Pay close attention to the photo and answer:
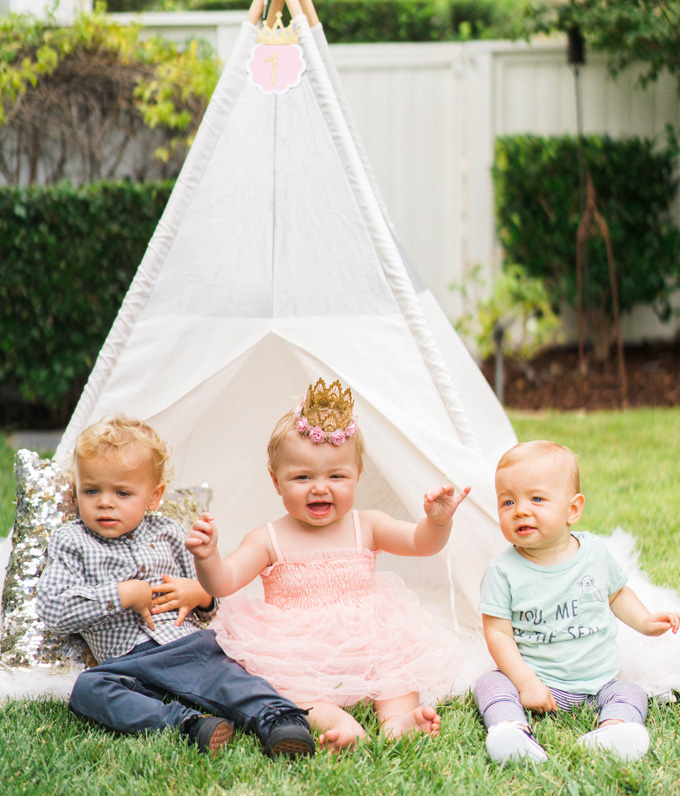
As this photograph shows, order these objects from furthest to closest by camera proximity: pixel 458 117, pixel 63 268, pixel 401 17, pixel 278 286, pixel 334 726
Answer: pixel 401 17 → pixel 458 117 → pixel 63 268 → pixel 278 286 → pixel 334 726

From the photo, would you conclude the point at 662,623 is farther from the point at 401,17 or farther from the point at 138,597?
the point at 401,17

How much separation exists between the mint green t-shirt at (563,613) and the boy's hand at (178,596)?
66 cm

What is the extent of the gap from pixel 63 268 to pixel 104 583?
2972 millimetres

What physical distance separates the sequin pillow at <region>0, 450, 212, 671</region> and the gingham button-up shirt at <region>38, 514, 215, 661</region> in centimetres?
9

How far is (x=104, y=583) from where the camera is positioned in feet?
7.22

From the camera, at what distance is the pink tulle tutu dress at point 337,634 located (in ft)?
6.69

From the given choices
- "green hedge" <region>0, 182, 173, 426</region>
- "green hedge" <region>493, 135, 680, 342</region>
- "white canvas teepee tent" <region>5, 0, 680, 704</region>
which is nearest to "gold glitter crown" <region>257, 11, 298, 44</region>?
"white canvas teepee tent" <region>5, 0, 680, 704</region>

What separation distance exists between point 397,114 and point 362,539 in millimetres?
4512

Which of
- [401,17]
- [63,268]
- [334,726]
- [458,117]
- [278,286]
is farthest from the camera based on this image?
[401,17]

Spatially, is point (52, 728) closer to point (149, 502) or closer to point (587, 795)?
point (149, 502)

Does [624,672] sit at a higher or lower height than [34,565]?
lower

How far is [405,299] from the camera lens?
101 inches

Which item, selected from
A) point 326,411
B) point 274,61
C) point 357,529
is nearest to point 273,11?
point 274,61

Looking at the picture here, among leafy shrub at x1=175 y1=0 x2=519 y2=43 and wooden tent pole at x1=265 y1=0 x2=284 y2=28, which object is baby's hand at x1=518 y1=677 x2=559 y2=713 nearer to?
wooden tent pole at x1=265 y1=0 x2=284 y2=28
